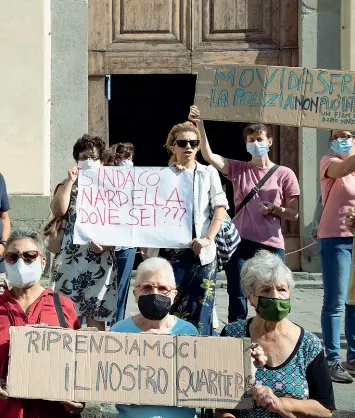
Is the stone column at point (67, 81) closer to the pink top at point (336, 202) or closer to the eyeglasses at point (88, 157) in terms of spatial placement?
the eyeglasses at point (88, 157)

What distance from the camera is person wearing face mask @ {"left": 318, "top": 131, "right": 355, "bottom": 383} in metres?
6.24

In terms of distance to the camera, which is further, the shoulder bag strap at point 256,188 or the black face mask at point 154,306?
the shoulder bag strap at point 256,188

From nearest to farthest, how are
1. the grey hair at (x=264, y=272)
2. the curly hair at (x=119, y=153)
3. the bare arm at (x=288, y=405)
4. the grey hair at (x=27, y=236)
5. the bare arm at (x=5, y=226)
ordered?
the bare arm at (x=288, y=405)
the grey hair at (x=264, y=272)
the grey hair at (x=27, y=236)
the bare arm at (x=5, y=226)
the curly hair at (x=119, y=153)

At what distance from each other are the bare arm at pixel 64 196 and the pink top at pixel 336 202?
160cm

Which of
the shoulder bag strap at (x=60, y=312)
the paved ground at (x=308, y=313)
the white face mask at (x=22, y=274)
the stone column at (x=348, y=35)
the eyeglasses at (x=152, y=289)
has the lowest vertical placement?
the paved ground at (x=308, y=313)

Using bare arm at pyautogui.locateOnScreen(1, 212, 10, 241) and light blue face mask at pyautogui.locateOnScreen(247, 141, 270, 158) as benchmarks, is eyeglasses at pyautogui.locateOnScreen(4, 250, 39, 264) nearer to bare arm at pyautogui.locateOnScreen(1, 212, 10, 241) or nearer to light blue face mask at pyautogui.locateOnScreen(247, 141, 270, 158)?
A: bare arm at pyautogui.locateOnScreen(1, 212, 10, 241)

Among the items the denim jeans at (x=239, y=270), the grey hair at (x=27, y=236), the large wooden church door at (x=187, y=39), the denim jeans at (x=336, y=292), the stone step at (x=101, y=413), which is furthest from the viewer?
the large wooden church door at (x=187, y=39)

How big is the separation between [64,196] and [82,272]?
0.49m

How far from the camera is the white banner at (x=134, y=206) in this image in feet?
19.5

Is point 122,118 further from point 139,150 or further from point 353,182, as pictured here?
point 353,182

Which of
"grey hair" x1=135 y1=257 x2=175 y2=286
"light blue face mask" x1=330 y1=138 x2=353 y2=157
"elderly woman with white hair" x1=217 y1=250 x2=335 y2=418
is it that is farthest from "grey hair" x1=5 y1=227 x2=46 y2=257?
"light blue face mask" x1=330 y1=138 x2=353 y2=157

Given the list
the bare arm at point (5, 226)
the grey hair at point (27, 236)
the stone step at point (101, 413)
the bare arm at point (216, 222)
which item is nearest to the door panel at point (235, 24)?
the bare arm at point (5, 226)

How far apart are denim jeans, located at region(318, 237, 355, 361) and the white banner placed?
1011 millimetres

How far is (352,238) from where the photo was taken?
246 inches
